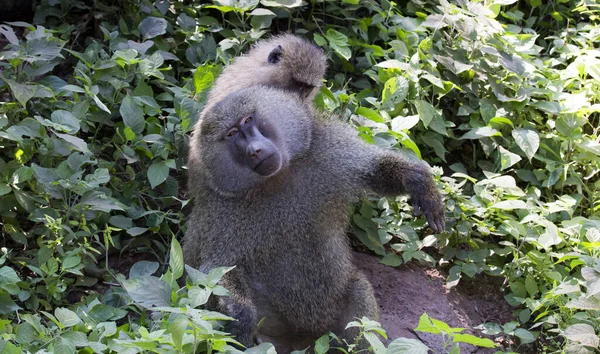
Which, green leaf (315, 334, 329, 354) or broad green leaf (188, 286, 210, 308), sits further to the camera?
green leaf (315, 334, 329, 354)

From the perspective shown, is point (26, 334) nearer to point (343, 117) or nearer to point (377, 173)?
point (377, 173)

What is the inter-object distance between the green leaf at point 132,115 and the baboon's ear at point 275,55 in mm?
752

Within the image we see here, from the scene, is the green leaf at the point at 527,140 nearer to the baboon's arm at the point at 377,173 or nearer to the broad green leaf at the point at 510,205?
the broad green leaf at the point at 510,205

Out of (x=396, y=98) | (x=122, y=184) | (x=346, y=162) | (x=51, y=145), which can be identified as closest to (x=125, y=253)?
(x=122, y=184)

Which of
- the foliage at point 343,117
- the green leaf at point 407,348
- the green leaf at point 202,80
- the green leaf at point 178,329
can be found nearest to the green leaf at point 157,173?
the foliage at point 343,117

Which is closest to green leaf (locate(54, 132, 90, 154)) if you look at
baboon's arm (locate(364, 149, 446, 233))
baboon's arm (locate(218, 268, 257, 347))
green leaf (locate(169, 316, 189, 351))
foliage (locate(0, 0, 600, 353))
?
foliage (locate(0, 0, 600, 353))

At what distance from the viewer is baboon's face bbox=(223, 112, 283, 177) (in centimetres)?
381

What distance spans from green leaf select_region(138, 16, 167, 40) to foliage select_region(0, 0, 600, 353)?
0.01 metres

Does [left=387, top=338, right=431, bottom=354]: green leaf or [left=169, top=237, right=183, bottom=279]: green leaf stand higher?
[left=387, top=338, right=431, bottom=354]: green leaf

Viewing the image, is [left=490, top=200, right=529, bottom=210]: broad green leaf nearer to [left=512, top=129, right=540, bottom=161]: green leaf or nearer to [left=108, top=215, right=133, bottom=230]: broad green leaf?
[left=512, top=129, right=540, bottom=161]: green leaf

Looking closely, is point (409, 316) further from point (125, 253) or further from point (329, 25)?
point (329, 25)

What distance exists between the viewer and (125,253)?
457cm

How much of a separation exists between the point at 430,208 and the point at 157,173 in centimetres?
141

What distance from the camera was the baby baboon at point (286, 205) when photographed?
3916 millimetres
